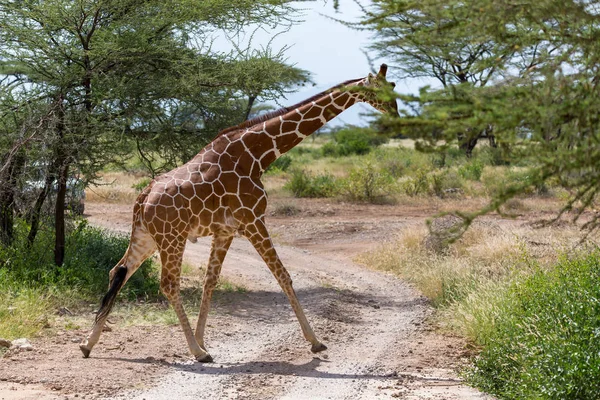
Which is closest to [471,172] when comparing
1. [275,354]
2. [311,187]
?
[311,187]

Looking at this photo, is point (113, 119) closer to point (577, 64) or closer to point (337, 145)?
point (577, 64)

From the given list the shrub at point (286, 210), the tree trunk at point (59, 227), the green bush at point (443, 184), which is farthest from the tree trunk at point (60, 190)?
the green bush at point (443, 184)

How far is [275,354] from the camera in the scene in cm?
919

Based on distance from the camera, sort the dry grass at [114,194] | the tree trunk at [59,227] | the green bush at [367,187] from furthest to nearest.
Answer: the dry grass at [114,194], the green bush at [367,187], the tree trunk at [59,227]

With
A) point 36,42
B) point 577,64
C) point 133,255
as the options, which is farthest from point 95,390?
point 36,42

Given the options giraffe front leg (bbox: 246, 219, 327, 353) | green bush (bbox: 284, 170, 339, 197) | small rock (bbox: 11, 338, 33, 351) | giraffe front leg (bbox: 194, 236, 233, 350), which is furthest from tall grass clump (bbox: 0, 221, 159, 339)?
green bush (bbox: 284, 170, 339, 197)

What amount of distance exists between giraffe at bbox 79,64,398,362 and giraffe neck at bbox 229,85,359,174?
0.04ft

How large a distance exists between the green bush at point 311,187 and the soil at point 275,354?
392 inches

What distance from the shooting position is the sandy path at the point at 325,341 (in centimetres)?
773

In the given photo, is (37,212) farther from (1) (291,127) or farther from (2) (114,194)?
(2) (114,194)

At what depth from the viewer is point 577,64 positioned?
5.70 metres

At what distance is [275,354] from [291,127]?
2.48 metres

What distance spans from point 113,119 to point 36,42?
150 cm

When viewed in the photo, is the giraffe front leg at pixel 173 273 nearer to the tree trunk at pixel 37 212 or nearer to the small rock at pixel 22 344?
the small rock at pixel 22 344
